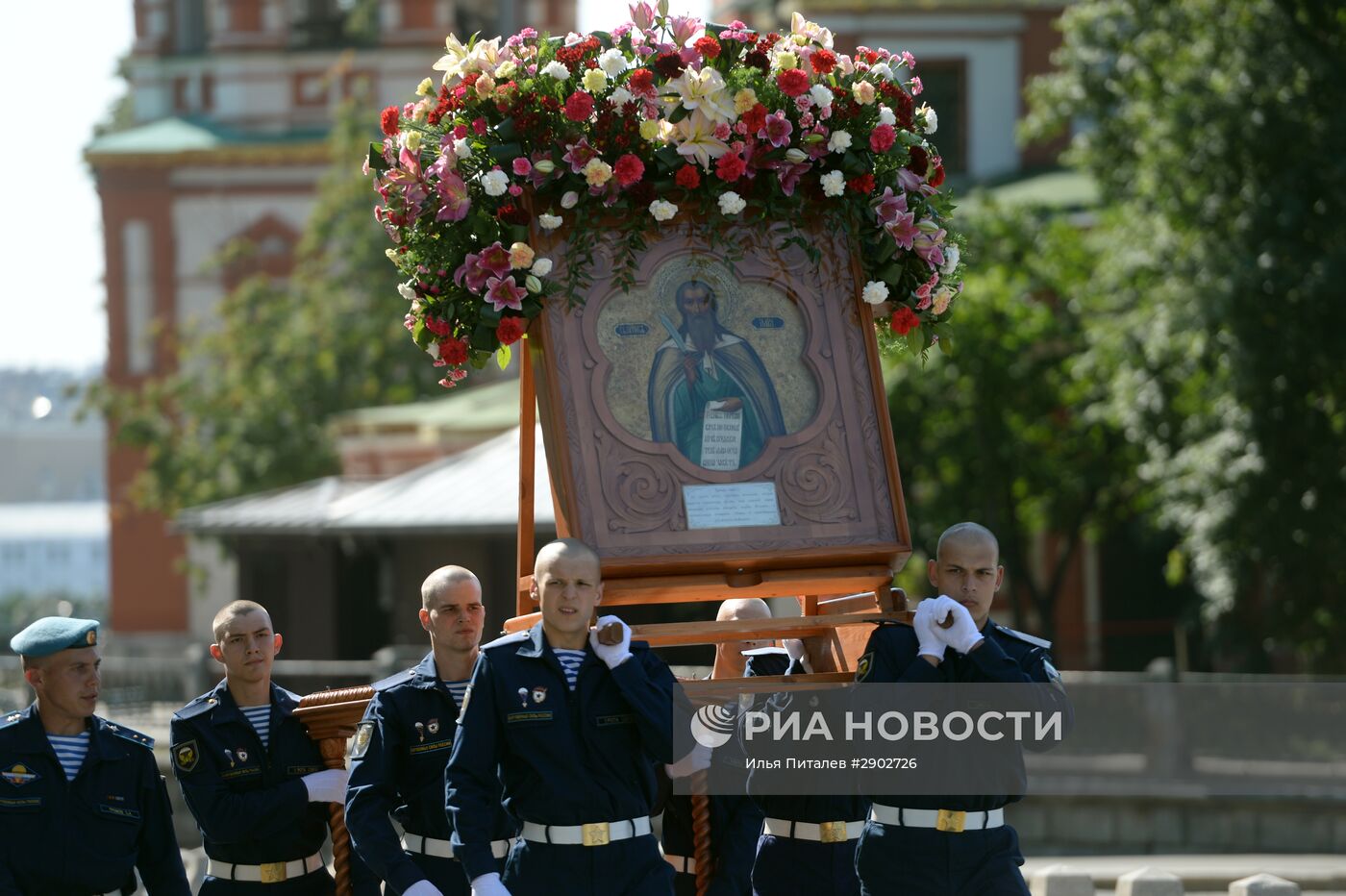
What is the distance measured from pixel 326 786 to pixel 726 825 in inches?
58.0

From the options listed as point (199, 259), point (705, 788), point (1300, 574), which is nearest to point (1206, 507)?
point (1300, 574)

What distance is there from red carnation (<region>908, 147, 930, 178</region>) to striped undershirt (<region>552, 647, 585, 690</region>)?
2.19 m

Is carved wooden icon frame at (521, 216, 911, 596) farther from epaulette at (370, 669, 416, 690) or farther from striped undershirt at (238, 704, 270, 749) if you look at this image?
Answer: striped undershirt at (238, 704, 270, 749)

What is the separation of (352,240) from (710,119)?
102 feet

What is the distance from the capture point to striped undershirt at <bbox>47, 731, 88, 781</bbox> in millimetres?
7652

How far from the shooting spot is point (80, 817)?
7.64 metres

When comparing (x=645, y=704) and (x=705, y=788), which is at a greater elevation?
(x=645, y=704)

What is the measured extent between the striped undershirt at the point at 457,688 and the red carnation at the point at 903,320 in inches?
77.6

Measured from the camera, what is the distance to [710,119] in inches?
299

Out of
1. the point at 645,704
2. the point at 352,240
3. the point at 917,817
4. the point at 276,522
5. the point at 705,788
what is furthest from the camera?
the point at 352,240

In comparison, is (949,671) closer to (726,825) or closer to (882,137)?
(726,825)

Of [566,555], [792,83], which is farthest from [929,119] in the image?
[566,555]

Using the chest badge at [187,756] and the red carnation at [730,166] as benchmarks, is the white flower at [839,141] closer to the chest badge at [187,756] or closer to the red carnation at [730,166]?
the red carnation at [730,166]

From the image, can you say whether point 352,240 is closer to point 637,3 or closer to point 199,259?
point 199,259
